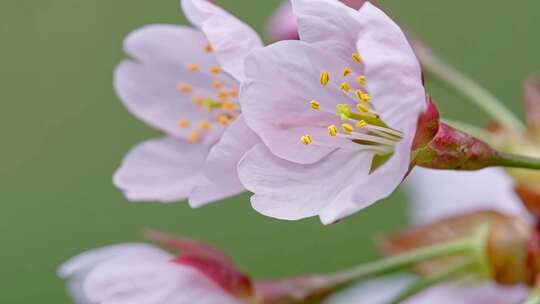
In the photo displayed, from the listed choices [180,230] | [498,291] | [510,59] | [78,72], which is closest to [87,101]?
[78,72]

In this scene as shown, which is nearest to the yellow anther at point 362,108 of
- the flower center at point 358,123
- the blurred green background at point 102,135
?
the flower center at point 358,123

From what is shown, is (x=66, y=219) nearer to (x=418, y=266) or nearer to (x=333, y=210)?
(x=418, y=266)

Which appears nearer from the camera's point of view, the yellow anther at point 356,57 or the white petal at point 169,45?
the yellow anther at point 356,57

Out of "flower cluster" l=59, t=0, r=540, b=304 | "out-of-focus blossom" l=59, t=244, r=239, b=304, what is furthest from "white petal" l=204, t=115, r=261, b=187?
"out-of-focus blossom" l=59, t=244, r=239, b=304

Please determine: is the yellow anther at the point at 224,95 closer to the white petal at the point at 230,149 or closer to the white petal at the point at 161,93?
the white petal at the point at 161,93

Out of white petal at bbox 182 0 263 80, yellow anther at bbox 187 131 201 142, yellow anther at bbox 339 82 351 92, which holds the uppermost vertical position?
white petal at bbox 182 0 263 80

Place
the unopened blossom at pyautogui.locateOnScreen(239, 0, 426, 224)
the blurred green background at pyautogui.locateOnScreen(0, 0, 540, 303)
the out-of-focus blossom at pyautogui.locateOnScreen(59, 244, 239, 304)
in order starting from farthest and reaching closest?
the blurred green background at pyautogui.locateOnScreen(0, 0, 540, 303)
the out-of-focus blossom at pyautogui.locateOnScreen(59, 244, 239, 304)
the unopened blossom at pyautogui.locateOnScreen(239, 0, 426, 224)

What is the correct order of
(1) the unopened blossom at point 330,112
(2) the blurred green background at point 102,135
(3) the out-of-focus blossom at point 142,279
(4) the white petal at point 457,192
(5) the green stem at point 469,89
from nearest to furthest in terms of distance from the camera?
(1) the unopened blossom at point 330,112
(3) the out-of-focus blossom at point 142,279
(5) the green stem at point 469,89
(4) the white petal at point 457,192
(2) the blurred green background at point 102,135

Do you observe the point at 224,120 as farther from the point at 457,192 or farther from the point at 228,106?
the point at 457,192

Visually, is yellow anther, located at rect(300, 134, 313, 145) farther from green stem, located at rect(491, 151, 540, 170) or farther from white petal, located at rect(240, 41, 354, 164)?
green stem, located at rect(491, 151, 540, 170)
